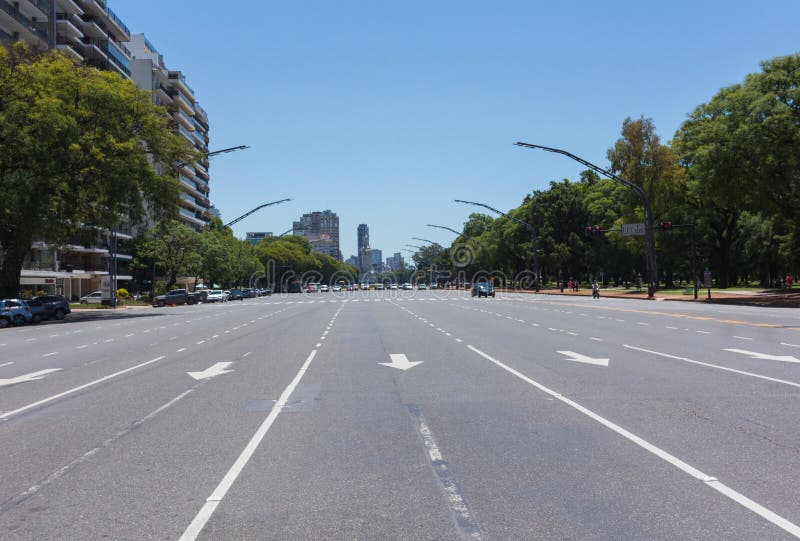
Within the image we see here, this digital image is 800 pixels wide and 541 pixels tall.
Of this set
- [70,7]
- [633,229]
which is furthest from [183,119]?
[633,229]

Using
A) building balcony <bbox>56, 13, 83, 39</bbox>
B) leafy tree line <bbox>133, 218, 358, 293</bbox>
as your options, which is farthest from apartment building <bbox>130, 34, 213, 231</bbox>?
building balcony <bbox>56, 13, 83, 39</bbox>

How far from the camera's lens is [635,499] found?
5.33 m

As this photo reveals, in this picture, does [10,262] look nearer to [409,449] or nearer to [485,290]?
[409,449]

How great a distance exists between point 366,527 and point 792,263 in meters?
68.5

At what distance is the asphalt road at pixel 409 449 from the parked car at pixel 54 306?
31.1 meters

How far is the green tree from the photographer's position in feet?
122

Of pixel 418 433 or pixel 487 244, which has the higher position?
pixel 487 244

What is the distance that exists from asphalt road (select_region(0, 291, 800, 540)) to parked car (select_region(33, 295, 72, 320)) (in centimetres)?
3108

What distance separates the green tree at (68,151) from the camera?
1459 inches

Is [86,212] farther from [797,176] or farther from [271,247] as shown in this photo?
[271,247]

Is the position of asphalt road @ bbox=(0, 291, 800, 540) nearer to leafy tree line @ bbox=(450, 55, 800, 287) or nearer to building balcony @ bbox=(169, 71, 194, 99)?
leafy tree line @ bbox=(450, 55, 800, 287)

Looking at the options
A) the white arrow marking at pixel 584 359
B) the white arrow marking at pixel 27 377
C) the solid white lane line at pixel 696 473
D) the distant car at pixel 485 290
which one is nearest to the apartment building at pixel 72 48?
the distant car at pixel 485 290

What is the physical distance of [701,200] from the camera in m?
65.3

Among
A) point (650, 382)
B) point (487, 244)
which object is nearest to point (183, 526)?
point (650, 382)
